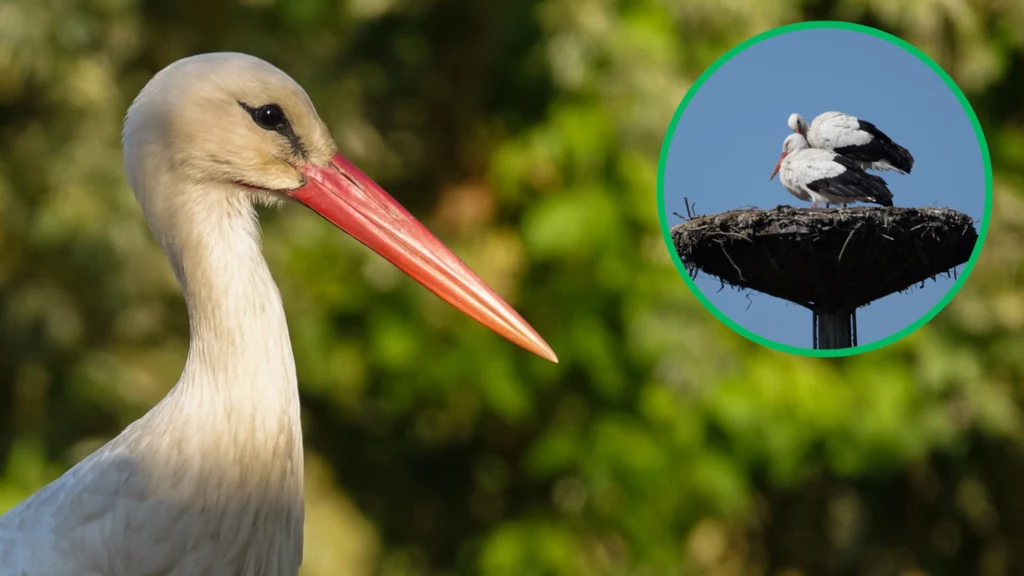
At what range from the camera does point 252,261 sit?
188 cm

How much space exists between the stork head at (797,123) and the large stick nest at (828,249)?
0.14 meters

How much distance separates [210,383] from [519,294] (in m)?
2.66

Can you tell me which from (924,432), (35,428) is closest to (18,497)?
(35,428)

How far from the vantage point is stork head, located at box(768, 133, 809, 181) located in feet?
6.03

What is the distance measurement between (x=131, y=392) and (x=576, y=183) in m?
1.71

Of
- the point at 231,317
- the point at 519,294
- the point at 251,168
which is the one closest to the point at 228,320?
the point at 231,317

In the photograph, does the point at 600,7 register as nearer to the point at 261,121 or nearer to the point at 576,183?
the point at 576,183

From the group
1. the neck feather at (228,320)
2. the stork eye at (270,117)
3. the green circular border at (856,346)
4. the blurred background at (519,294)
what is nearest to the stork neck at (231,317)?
the neck feather at (228,320)

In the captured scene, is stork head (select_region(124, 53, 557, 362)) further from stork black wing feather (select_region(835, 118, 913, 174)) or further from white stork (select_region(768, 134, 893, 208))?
stork black wing feather (select_region(835, 118, 913, 174))

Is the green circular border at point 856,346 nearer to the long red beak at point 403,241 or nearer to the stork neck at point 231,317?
the long red beak at point 403,241

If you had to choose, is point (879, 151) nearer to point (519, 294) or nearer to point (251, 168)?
point (251, 168)

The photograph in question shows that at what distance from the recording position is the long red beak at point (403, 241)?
1.96 meters

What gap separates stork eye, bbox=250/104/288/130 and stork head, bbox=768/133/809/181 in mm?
761

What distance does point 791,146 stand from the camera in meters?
1.86
